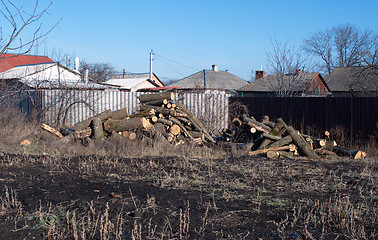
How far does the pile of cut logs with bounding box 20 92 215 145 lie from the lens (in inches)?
438

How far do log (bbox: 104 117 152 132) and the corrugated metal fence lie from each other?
4.26 m

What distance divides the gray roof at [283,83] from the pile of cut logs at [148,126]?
8932 millimetres

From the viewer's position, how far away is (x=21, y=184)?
5977 mm

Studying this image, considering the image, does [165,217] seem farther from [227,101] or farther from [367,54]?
[367,54]

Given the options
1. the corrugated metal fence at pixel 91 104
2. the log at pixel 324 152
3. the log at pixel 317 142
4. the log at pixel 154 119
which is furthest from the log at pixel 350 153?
the corrugated metal fence at pixel 91 104

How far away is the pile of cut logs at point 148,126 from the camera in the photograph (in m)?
11.1

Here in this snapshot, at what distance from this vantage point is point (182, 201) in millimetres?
5188

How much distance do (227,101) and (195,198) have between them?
11.5 meters

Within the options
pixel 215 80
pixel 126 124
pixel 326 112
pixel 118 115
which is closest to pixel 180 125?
pixel 126 124

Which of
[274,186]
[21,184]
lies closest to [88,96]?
[21,184]

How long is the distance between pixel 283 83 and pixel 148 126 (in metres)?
11.8

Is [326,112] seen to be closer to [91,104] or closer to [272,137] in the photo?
[272,137]

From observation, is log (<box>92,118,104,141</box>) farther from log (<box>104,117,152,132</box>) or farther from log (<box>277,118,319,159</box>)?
log (<box>277,118,319,159</box>)

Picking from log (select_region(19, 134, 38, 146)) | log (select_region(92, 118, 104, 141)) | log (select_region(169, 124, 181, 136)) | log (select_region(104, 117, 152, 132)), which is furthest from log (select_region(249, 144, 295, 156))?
log (select_region(19, 134, 38, 146))
